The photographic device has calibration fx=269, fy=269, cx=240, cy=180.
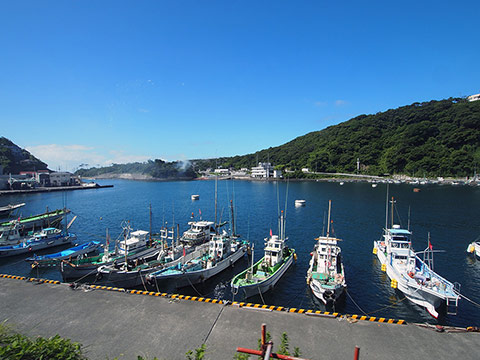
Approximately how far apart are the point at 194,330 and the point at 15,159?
208799mm

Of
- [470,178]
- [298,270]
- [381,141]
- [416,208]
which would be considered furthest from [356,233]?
[381,141]

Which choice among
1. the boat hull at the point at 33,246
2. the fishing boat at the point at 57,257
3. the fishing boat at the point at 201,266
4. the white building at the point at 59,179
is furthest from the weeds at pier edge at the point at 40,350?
the white building at the point at 59,179

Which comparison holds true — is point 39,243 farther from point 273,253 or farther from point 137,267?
point 273,253

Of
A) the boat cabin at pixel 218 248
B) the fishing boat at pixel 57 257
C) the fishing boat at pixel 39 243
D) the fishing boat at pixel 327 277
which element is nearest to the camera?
the fishing boat at pixel 327 277

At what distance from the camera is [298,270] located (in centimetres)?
2983

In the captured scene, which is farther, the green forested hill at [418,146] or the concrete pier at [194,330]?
the green forested hill at [418,146]

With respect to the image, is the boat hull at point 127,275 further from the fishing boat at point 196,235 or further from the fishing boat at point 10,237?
the fishing boat at point 10,237

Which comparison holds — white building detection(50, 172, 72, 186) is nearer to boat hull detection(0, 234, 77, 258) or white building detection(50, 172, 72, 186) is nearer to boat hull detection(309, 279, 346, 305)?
boat hull detection(0, 234, 77, 258)

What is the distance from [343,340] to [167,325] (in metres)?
8.41

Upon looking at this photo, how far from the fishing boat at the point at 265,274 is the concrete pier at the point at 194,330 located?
6950 millimetres

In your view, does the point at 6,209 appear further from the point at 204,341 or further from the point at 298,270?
the point at 204,341

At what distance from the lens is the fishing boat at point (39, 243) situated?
35844mm

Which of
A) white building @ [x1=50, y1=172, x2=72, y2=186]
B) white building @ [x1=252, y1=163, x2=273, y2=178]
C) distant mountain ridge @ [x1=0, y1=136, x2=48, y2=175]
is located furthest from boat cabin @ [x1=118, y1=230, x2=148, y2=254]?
distant mountain ridge @ [x1=0, y1=136, x2=48, y2=175]

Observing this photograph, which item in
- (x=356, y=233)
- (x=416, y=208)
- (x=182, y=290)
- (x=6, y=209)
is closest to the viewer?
(x=182, y=290)
